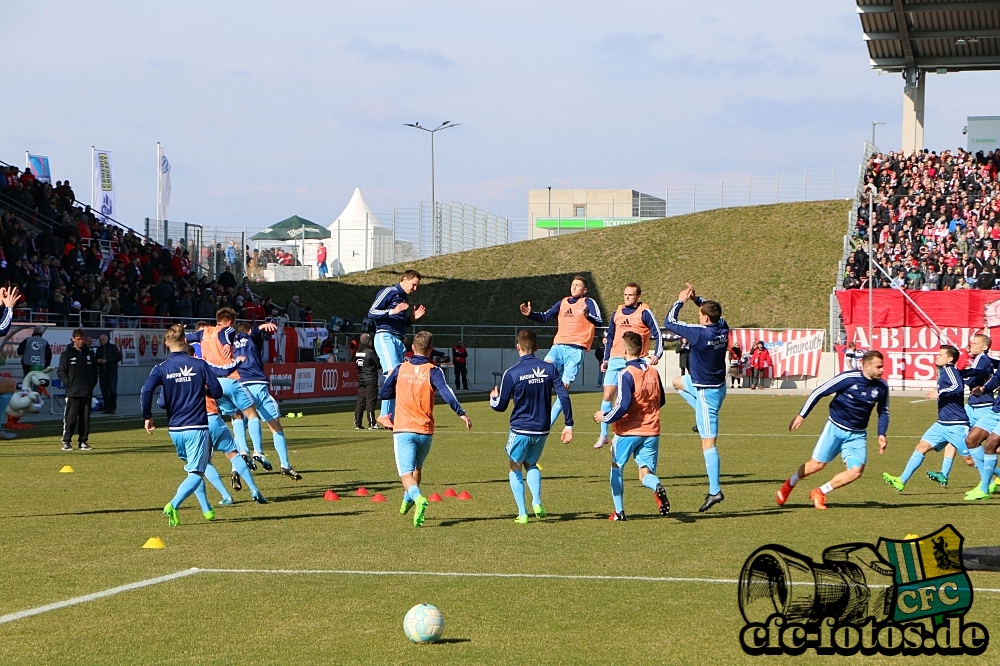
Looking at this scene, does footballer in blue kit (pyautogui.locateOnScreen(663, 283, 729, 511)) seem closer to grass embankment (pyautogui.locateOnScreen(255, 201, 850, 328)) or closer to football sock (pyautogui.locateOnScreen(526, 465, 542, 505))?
football sock (pyautogui.locateOnScreen(526, 465, 542, 505))

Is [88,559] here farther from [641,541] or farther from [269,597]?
[641,541]

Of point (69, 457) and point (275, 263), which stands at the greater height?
point (275, 263)

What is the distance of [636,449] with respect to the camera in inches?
480

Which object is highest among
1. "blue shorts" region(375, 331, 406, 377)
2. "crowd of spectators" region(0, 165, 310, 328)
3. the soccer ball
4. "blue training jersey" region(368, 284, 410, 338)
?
"crowd of spectators" region(0, 165, 310, 328)

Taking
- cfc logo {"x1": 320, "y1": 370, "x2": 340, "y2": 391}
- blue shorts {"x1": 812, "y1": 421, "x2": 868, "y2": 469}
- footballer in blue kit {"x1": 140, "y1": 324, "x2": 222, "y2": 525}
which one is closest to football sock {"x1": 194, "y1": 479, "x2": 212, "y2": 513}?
footballer in blue kit {"x1": 140, "y1": 324, "x2": 222, "y2": 525}

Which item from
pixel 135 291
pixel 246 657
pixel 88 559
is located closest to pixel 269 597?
pixel 246 657

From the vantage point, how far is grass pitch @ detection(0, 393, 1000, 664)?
286 inches

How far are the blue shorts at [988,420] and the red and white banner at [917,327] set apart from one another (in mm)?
30184

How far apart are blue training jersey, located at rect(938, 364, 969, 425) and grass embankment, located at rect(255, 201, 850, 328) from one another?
44.6 metres

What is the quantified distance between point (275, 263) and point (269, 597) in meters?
64.9

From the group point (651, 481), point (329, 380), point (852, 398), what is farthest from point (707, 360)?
point (329, 380)

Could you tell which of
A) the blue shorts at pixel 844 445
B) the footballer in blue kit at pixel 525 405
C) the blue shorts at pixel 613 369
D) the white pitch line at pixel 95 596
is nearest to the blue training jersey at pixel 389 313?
the blue shorts at pixel 613 369

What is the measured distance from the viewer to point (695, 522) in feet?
40.2

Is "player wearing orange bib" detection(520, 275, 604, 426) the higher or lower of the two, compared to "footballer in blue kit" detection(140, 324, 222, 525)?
higher
